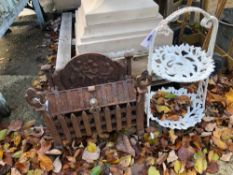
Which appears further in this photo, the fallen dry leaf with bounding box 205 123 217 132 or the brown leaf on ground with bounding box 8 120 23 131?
the brown leaf on ground with bounding box 8 120 23 131

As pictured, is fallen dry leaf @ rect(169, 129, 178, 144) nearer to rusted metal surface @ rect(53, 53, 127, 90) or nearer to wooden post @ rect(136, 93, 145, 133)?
wooden post @ rect(136, 93, 145, 133)

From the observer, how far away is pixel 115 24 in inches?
80.8

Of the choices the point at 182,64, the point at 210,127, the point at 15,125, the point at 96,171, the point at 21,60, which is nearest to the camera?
the point at 96,171

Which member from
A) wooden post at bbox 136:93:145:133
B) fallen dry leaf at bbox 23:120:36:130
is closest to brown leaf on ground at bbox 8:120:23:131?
fallen dry leaf at bbox 23:120:36:130

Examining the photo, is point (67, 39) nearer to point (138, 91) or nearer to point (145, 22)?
point (145, 22)

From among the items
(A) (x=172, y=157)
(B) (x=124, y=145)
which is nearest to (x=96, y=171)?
(B) (x=124, y=145)

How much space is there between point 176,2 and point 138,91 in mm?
1516

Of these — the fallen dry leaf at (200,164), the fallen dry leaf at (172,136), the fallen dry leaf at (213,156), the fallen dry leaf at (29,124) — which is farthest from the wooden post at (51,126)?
the fallen dry leaf at (213,156)

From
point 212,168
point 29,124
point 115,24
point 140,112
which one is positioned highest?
point 115,24

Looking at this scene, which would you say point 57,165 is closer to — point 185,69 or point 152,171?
point 152,171

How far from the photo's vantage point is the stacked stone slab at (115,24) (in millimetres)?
1977

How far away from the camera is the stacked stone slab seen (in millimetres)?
1977

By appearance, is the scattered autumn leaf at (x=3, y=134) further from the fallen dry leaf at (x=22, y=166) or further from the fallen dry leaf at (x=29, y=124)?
the fallen dry leaf at (x=22, y=166)

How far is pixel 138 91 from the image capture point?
159 centimetres
